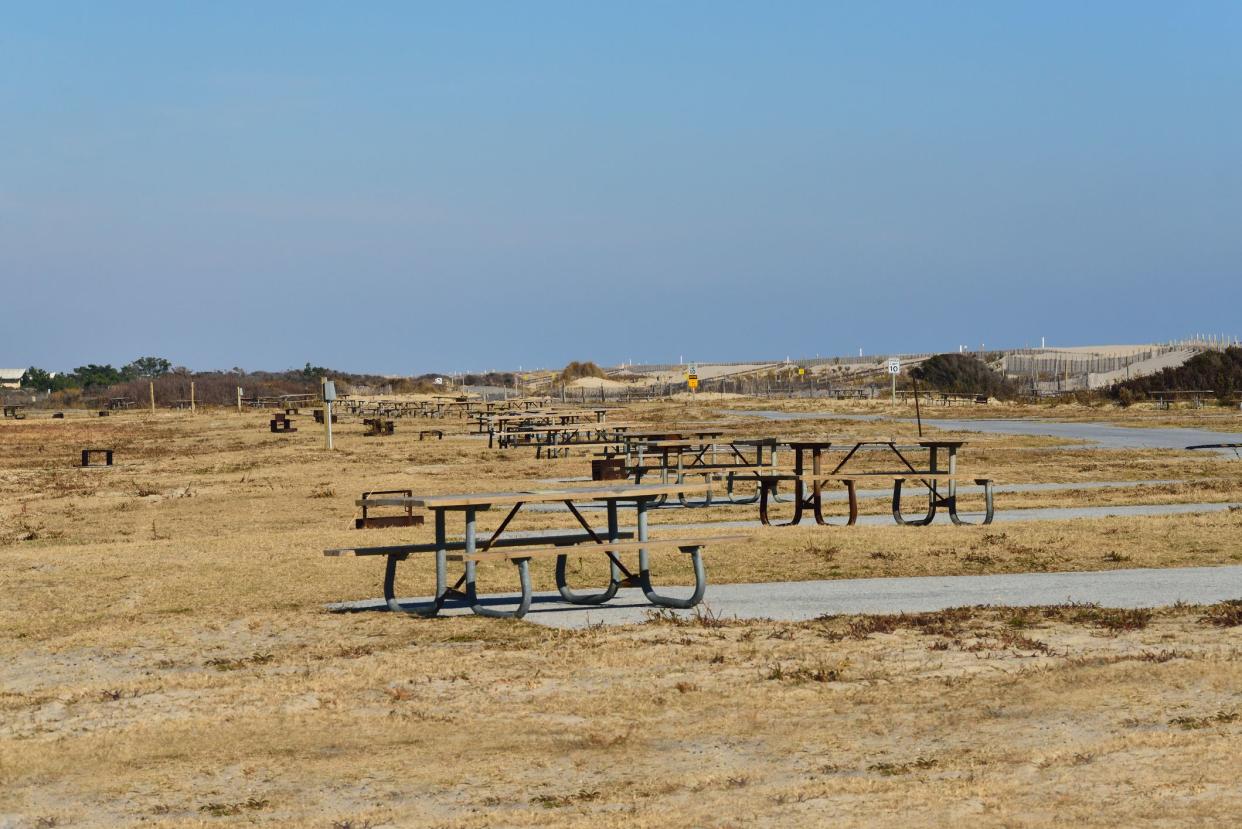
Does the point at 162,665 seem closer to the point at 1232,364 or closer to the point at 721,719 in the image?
the point at 721,719

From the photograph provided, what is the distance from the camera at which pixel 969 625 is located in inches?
393

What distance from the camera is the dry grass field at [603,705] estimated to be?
6.18m

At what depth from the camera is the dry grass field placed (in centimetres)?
618

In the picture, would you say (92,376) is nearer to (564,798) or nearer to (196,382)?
(196,382)

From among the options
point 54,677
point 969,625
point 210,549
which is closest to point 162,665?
point 54,677

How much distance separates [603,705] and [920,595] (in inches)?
179

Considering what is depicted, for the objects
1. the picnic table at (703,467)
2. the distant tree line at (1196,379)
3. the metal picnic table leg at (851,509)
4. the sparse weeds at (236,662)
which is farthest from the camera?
the distant tree line at (1196,379)

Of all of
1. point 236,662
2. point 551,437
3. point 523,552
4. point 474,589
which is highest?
point 551,437

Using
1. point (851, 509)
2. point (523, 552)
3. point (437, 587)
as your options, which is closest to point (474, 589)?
point (437, 587)

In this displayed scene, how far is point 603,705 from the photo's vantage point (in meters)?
7.96

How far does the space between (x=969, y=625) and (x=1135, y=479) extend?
15.7 meters

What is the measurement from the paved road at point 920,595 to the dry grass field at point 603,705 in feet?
1.67

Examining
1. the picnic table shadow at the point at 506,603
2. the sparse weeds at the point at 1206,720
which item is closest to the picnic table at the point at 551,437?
the picnic table shadow at the point at 506,603

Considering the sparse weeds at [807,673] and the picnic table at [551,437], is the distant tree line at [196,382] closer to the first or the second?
the picnic table at [551,437]
